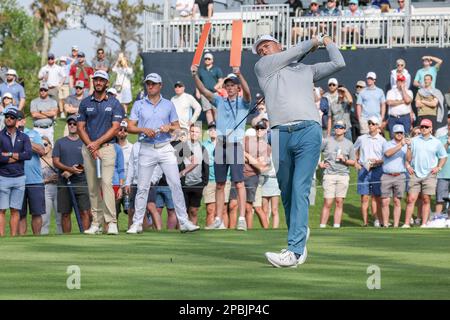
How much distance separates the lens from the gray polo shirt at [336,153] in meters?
22.3

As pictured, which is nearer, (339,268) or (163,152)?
(339,268)

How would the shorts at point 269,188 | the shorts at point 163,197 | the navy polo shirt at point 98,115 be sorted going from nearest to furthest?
the navy polo shirt at point 98,115, the shorts at point 163,197, the shorts at point 269,188

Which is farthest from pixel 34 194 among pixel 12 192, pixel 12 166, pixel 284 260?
pixel 284 260

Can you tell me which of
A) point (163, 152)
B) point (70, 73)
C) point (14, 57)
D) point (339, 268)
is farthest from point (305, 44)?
point (14, 57)

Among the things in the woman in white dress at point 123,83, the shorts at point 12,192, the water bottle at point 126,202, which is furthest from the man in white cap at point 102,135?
the woman in white dress at point 123,83

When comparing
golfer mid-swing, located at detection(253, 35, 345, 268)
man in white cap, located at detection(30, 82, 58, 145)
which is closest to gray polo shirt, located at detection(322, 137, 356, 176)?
man in white cap, located at detection(30, 82, 58, 145)

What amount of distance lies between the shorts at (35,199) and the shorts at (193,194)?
235 centimetres

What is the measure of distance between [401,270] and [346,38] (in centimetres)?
2134

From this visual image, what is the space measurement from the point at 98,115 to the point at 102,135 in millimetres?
288

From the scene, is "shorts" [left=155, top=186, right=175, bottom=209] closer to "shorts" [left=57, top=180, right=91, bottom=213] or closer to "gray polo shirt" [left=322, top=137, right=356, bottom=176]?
"shorts" [left=57, top=180, right=91, bottom=213]

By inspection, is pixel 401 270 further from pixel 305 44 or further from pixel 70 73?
pixel 70 73

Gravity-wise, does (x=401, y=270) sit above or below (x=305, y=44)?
below

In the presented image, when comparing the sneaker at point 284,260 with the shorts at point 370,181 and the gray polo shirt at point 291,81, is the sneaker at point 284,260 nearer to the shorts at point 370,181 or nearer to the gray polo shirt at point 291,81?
the gray polo shirt at point 291,81

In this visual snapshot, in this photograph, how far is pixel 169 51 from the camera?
112 ft
